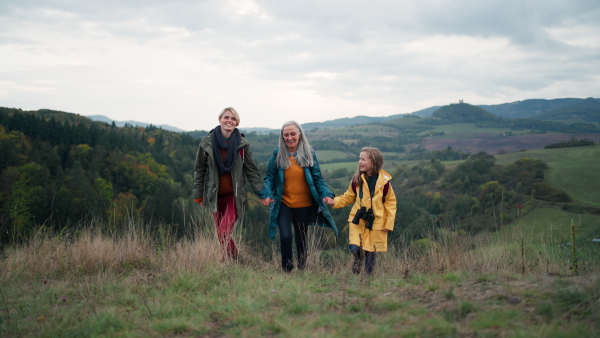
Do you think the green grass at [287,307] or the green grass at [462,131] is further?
the green grass at [462,131]

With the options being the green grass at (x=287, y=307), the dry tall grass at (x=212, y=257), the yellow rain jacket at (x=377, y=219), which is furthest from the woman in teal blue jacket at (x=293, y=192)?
the green grass at (x=287, y=307)

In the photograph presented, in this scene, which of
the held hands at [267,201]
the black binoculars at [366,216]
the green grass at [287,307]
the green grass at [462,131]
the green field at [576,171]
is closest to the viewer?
the green grass at [287,307]

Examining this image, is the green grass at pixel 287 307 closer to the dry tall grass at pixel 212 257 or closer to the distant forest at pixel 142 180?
the dry tall grass at pixel 212 257

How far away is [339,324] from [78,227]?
5.04 m

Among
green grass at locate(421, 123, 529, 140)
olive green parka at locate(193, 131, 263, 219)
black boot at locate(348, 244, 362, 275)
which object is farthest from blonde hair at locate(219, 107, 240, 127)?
green grass at locate(421, 123, 529, 140)

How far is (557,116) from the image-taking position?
5423 inches

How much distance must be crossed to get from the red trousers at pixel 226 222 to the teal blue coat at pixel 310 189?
0.44 m

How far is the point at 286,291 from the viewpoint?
377cm

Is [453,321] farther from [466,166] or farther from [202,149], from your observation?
[466,166]

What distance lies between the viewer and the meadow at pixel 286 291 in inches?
113

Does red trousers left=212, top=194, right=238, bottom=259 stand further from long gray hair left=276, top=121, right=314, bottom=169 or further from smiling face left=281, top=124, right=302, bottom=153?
smiling face left=281, top=124, right=302, bottom=153

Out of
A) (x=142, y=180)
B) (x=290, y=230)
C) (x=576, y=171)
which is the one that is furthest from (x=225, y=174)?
(x=576, y=171)

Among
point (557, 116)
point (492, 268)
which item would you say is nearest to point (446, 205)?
point (492, 268)

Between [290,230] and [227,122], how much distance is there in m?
1.48
